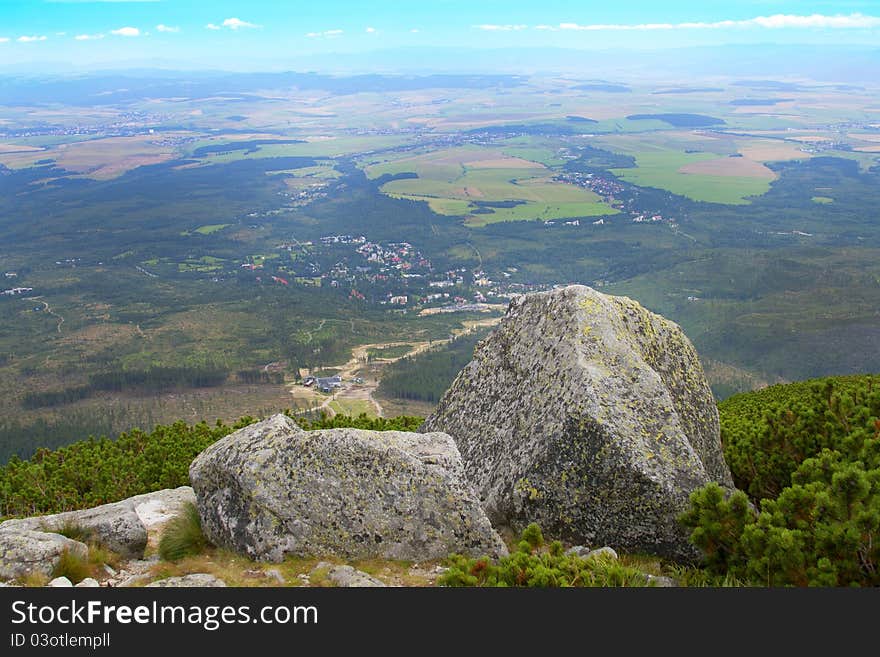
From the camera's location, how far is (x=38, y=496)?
21625mm

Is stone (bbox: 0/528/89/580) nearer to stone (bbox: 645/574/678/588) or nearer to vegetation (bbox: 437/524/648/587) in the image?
vegetation (bbox: 437/524/648/587)

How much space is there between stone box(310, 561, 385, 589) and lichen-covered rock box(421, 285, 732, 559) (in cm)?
419

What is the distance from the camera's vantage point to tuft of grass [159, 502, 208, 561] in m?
13.1

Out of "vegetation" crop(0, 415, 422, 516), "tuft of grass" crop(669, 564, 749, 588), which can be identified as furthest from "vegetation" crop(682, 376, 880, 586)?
"vegetation" crop(0, 415, 422, 516)

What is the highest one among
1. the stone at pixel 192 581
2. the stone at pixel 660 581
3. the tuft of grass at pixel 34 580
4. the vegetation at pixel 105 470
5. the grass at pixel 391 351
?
the tuft of grass at pixel 34 580

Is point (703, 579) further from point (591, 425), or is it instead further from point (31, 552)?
point (31, 552)

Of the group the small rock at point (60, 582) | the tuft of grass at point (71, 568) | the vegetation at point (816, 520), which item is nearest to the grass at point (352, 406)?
the tuft of grass at point (71, 568)

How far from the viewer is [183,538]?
43.8 ft

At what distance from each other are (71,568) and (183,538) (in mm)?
2233

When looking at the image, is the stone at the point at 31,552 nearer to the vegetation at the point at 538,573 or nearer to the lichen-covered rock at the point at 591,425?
the vegetation at the point at 538,573

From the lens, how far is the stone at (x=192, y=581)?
36.3 ft

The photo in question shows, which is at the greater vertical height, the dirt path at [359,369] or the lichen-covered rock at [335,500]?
the lichen-covered rock at [335,500]

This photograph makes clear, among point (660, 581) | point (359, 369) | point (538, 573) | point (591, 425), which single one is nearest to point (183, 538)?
point (538, 573)

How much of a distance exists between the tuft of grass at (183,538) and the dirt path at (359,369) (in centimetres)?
7870
